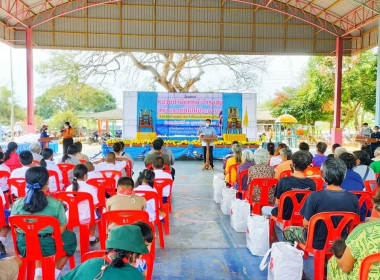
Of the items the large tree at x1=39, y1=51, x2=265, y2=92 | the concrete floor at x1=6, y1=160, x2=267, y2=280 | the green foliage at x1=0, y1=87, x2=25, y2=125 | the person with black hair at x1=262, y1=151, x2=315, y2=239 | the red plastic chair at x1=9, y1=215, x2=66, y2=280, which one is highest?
the large tree at x1=39, y1=51, x2=265, y2=92

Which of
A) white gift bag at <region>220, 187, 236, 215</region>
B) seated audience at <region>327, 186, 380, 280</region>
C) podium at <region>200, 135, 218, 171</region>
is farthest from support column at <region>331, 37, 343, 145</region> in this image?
seated audience at <region>327, 186, 380, 280</region>

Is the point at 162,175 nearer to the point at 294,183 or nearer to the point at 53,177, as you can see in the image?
the point at 53,177

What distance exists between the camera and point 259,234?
11.6ft

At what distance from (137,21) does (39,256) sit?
1333 cm

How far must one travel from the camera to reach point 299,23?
1513cm

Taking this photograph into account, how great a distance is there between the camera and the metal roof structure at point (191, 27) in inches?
571

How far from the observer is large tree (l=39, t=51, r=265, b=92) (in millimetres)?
21172

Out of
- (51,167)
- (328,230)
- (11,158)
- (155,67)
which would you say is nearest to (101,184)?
(51,167)

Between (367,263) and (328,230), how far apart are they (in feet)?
2.92

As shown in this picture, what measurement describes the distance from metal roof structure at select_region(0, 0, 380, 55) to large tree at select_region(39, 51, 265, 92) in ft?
21.0

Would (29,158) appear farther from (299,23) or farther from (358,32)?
(358,32)

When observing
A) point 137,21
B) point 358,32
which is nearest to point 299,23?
point 358,32

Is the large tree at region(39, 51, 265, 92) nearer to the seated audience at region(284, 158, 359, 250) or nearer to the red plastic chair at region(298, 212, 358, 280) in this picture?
the seated audience at region(284, 158, 359, 250)

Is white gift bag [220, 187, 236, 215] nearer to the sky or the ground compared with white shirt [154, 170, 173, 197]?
nearer to the ground
